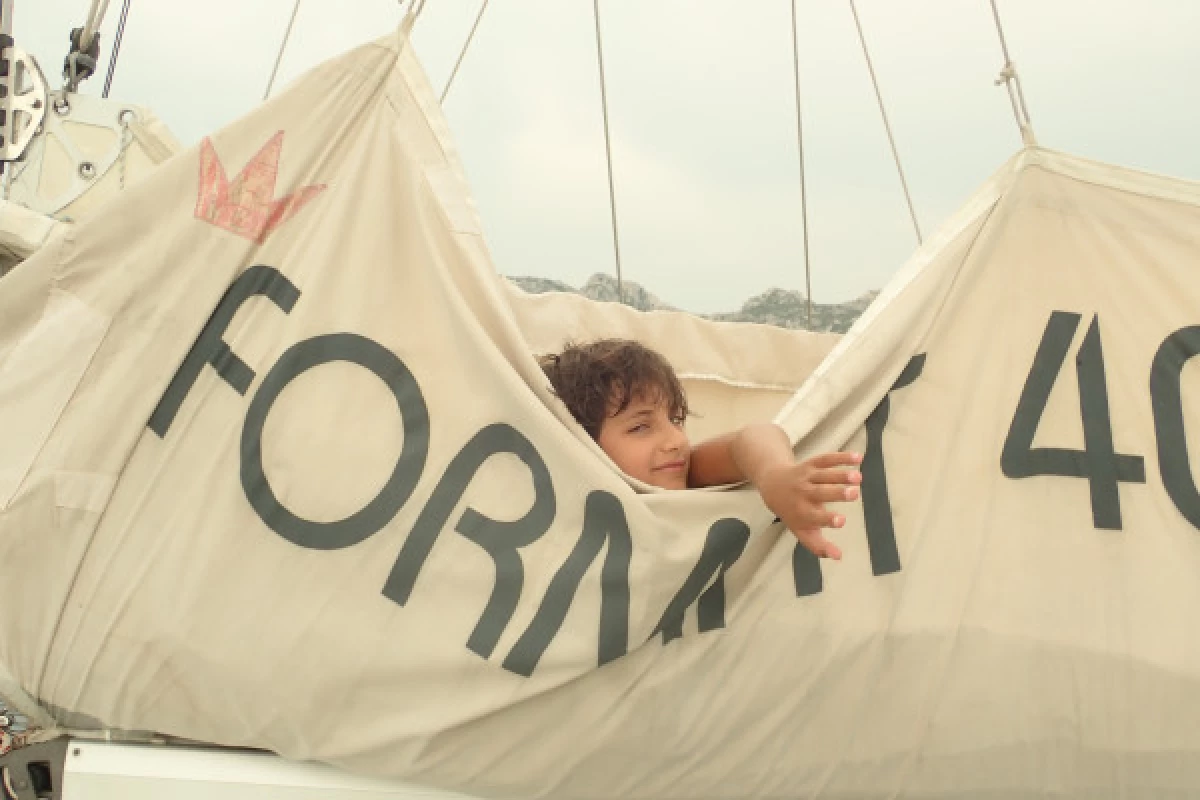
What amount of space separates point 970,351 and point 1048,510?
0.16 metres

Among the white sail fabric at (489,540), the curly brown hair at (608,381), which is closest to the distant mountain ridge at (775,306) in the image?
the curly brown hair at (608,381)

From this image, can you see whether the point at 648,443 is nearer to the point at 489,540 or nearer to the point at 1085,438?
the point at 489,540

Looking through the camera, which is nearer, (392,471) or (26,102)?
(392,471)

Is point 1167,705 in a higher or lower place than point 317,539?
lower

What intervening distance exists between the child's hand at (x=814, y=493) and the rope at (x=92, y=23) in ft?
5.45

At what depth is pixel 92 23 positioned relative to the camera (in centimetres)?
201

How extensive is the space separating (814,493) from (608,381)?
476 millimetres

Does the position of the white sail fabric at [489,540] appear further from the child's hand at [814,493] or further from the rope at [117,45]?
the rope at [117,45]

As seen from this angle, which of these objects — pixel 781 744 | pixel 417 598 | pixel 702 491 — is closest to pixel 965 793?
pixel 781 744

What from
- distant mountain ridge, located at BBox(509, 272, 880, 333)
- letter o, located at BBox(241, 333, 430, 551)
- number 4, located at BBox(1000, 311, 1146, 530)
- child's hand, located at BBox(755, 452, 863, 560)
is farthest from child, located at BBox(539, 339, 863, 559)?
distant mountain ridge, located at BBox(509, 272, 880, 333)

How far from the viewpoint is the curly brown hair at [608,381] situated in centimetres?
123

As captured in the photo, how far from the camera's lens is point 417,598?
0.89 meters

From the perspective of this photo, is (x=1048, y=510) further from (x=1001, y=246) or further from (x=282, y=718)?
(x=282, y=718)

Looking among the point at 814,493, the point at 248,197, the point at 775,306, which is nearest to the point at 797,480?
the point at 814,493
